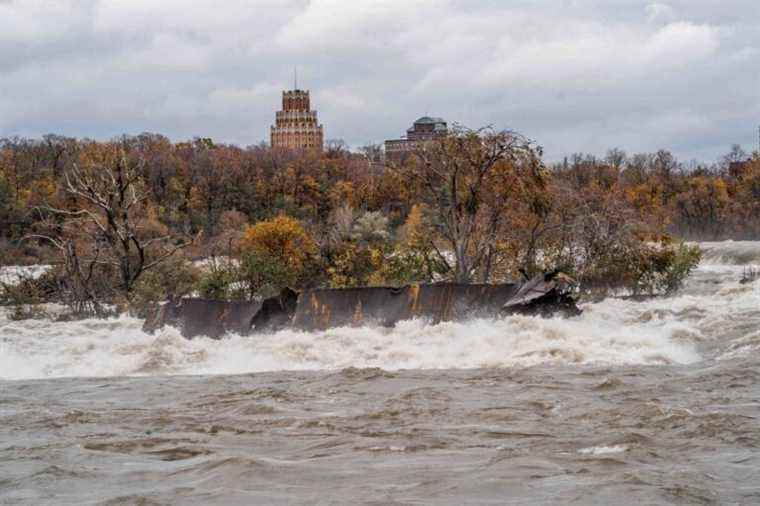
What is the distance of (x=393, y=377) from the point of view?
14008 millimetres

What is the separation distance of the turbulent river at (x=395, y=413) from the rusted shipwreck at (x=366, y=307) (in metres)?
0.42

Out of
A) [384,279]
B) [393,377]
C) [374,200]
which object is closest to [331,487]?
[393,377]

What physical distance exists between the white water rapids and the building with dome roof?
310 inches

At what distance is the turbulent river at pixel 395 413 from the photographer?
7.91m

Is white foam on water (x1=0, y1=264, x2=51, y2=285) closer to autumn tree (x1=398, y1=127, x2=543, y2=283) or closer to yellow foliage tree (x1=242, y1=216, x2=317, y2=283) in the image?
yellow foliage tree (x1=242, y1=216, x2=317, y2=283)

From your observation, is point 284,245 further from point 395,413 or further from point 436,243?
point 395,413

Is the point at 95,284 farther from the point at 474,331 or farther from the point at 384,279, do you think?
the point at 474,331

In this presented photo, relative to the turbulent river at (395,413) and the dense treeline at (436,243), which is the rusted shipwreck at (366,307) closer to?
the turbulent river at (395,413)

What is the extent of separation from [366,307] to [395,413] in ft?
21.9

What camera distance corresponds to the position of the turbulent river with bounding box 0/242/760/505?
7910 mm

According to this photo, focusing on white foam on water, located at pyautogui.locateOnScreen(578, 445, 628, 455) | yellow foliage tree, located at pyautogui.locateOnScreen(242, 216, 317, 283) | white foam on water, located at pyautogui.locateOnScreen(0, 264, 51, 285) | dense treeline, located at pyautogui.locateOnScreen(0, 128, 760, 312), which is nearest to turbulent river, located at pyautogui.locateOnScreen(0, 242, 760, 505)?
white foam on water, located at pyautogui.locateOnScreen(578, 445, 628, 455)

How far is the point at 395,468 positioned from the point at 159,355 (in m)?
8.74

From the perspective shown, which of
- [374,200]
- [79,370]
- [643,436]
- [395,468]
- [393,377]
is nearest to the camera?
[395,468]

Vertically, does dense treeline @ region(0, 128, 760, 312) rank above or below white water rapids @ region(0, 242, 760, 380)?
above
